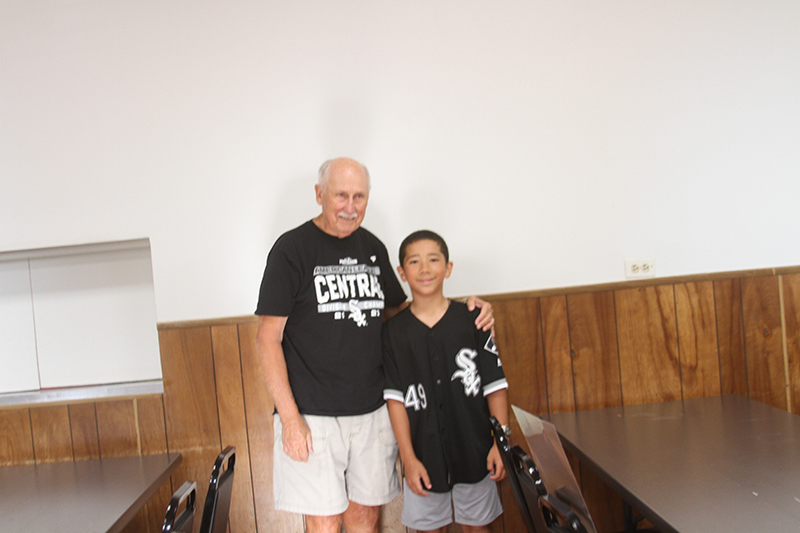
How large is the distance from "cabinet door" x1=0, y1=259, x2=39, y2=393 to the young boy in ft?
5.57

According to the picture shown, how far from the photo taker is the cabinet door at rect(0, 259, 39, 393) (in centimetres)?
217

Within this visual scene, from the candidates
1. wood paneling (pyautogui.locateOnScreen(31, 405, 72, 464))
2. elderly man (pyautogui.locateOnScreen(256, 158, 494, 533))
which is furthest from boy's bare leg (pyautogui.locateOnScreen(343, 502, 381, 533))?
wood paneling (pyautogui.locateOnScreen(31, 405, 72, 464))

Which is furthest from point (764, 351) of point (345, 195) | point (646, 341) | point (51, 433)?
point (51, 433)

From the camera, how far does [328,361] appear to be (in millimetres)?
1514

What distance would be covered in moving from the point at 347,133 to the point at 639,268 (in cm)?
125

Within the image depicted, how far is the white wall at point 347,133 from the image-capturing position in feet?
6.20

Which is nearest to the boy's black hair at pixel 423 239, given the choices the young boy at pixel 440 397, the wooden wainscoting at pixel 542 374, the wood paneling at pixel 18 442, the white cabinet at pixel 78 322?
the young boy at pixel 440 397

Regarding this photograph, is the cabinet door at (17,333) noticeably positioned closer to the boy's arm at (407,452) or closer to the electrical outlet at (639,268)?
the boy's arm at (407,452)

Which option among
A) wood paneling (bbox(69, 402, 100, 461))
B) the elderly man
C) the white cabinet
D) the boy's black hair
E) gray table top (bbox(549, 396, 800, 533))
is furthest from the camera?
the white cabinet

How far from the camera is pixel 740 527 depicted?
100cm

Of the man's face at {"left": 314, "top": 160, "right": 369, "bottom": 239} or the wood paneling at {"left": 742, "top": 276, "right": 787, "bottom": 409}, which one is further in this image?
the wood paneling at {"left": 742, "top": 276, "right": 787, "bottom": 409}

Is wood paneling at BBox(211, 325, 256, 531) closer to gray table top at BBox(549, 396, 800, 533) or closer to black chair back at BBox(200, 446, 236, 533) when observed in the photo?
black chair back at BBox(200, 446, 236, 533)

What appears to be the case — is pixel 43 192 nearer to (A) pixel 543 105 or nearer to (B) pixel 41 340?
(B) pixel 41 340

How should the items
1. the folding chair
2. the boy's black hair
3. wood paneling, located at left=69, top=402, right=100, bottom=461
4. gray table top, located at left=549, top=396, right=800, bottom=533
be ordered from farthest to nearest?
1. wood paneling, located at left=69, top=402, right=100, bottom=461
2. the boy's black hair
3. gray table top, located at left=549, top=396, right=800, bottom=533
4. the folding chair
